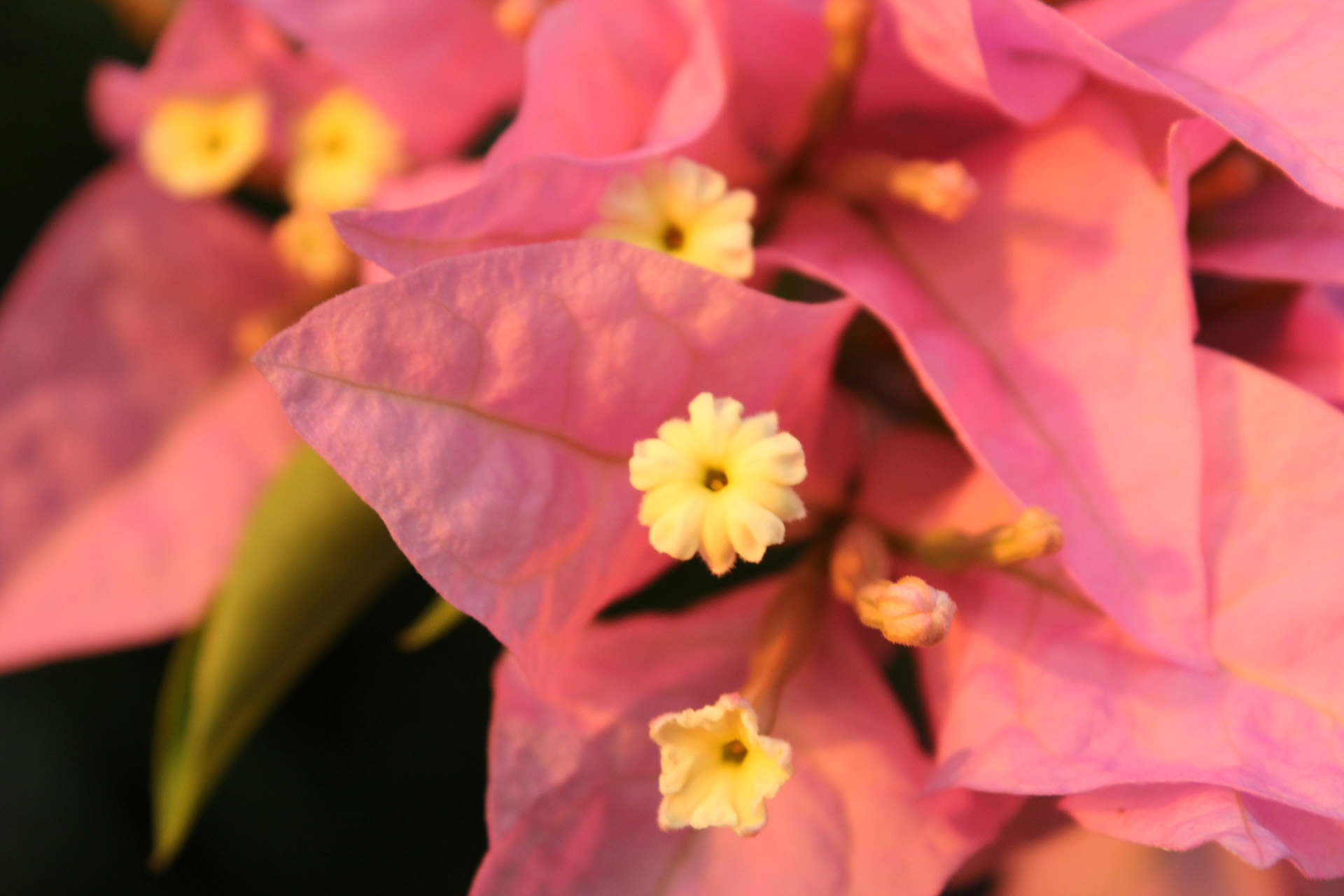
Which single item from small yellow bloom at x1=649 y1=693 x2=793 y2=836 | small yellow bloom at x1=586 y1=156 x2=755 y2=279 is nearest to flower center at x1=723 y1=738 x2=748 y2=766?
Result: small yellow bloom at x1=649 y1=693 x2=793 y2=836

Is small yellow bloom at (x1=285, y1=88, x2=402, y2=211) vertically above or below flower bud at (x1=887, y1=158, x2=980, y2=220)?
below

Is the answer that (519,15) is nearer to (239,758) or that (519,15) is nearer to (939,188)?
(939,188)

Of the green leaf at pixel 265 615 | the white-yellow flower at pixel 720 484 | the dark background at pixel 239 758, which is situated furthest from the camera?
the dark background at pixel 239 758

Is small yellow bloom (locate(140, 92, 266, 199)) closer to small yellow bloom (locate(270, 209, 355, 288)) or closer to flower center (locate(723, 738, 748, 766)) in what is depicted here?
small yellow bloom (locate(270, 209, 355, 288))

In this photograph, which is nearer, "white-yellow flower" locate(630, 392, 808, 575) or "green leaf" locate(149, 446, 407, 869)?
"white-yellow flower" locate(630, 392, 808, 575)

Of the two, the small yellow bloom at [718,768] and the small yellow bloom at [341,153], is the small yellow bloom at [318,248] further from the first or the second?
the small yellow bloom at [718,768]

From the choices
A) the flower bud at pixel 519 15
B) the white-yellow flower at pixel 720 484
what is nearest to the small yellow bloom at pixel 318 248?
the flower bud at pixel 519 15

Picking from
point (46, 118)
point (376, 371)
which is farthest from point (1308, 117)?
point (46, 118)
